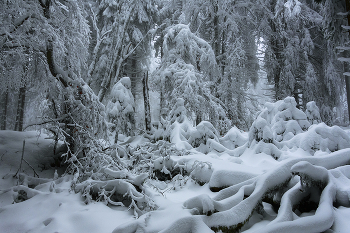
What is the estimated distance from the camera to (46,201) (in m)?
3.13

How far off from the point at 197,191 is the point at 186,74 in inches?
202

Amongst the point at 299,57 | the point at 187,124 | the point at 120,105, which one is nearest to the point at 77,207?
the point at 187,124

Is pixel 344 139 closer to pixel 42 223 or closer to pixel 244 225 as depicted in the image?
pixel 244 225

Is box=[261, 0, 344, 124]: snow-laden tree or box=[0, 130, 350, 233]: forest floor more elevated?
box=[261, 0, 344, 124]: snow-laden tree

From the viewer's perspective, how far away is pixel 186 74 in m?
8.23

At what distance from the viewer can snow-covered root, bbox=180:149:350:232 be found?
2.33 m

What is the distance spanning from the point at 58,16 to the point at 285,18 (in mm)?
11759

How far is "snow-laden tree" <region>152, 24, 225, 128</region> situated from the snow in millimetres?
3134

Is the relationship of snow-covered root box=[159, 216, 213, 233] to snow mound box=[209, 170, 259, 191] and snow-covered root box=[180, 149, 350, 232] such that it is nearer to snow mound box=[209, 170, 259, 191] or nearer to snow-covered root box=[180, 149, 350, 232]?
snow-covered root box=[180, 149, 350, 232]

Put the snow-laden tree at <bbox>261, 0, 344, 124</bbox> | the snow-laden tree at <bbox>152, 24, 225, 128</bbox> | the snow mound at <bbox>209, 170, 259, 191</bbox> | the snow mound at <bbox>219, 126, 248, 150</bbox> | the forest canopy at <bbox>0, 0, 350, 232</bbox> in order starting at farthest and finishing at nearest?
the snow-laden tree at <bbox>261, 0, 344, 124</bbox> < the snow-laden tree at <bbox>152, 24, 225, 128</bbox> < the snow mound at <bbox>219, 126, 248, 150</bbox> < the snow mound at <bbox>209, 170, 259, 191</bbox> < the forest canopy at <bbox>0, 0, 350, 232</bbox>

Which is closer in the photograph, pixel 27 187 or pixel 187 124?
pixel 27 187

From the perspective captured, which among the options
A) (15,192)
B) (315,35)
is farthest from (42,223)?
(315,35)

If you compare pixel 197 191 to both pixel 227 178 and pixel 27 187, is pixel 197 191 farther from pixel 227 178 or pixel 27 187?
pixel 27 187

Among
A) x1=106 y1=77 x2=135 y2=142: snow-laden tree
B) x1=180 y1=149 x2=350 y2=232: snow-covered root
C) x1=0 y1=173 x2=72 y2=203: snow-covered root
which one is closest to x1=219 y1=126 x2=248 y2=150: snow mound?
x1=180 y1=149 x2=350 y2=232: snow-covered root
